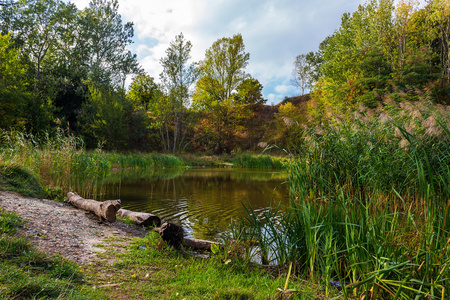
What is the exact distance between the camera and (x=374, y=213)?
9.36ft

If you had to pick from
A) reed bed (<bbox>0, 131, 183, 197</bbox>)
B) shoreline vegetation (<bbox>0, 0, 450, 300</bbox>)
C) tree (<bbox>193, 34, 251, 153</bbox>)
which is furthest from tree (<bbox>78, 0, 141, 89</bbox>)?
reed bed (<bbox>0, 131, 183, 197</bbox>)

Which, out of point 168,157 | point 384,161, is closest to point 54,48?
point 168,157

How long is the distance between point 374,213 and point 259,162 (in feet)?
Result: 67.5

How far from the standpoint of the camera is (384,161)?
395 cm

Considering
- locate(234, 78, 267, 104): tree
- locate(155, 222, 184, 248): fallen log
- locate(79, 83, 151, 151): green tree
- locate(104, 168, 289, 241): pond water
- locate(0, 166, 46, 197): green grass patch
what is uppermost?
locate(234, 78, 267, 104): tree

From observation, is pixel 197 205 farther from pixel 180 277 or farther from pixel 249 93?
pixel 249 93

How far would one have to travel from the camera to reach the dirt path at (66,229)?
3.22 metres

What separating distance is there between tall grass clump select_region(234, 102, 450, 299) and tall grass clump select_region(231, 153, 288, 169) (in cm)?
1686

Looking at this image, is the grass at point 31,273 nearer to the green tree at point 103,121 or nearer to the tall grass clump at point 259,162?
the green tree at point 103,121

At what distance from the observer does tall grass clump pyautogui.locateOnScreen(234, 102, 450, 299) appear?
2342mm

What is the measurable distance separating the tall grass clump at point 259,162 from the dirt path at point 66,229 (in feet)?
59.7

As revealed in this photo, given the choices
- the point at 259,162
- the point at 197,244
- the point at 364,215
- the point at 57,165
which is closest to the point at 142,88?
the point at 259,162

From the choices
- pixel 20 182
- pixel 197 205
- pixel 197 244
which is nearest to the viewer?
pixel 197 244

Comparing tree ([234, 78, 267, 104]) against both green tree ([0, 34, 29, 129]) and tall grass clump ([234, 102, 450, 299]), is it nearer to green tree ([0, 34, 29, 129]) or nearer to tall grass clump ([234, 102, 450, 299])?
green tree ([0, 34, 29, 129])
